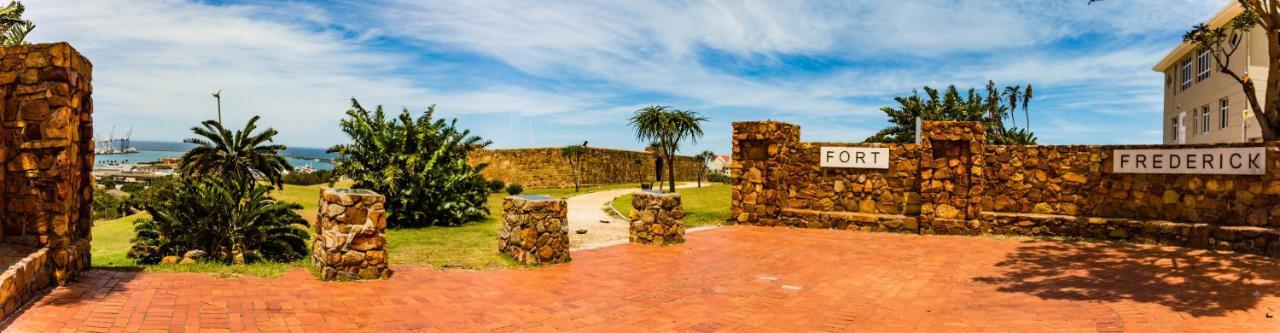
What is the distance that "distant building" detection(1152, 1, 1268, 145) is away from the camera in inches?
912

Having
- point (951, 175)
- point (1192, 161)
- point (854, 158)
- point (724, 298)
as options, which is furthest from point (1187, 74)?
point (724, 298)

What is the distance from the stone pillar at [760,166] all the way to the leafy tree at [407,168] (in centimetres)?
654

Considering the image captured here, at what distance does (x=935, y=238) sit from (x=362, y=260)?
32.5 ft

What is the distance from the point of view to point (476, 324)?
18.5 feet

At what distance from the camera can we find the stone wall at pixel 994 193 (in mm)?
10484

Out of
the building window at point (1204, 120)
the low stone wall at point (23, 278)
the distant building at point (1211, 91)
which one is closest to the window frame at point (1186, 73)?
the distant building at point (1211, 91)

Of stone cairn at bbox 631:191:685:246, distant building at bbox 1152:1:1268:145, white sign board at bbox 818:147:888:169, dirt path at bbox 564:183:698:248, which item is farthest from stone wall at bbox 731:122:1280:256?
distant building at bbox 1152:1:1268:145

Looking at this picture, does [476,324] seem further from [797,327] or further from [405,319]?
[797,327]

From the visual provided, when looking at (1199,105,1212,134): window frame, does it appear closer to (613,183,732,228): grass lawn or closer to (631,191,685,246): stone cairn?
(613,183,732,228): grass lawn

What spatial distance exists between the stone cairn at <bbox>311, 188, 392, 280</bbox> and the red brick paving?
9.8 inches

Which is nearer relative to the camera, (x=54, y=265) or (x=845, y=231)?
(x=54, y=265)

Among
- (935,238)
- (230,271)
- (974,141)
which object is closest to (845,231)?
(935,238)

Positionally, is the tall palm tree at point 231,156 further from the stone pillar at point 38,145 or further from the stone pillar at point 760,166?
the stone pillar at point 760,166

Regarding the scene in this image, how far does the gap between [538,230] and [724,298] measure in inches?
121
